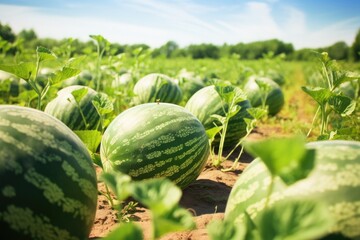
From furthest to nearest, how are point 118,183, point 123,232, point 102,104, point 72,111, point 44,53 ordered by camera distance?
1. point 72,111
2. point 102,104
3. point 44,53
4. point 118,183
5. point 123,232

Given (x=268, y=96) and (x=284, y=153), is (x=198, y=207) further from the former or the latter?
(x=268, y=96)

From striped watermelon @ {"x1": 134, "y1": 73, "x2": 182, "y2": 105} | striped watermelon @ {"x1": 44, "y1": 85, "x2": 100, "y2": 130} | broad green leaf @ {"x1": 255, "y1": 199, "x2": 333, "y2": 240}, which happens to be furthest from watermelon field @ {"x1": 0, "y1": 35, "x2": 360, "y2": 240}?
striped watermelon @ {"x1": 134, "y1": 73, "x2": 182, "y2": 105}

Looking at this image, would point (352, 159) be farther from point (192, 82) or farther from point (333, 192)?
point (192, 82)

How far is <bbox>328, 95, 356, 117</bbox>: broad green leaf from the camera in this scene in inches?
97.3

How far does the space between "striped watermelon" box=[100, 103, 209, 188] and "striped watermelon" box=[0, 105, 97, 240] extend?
0.89m

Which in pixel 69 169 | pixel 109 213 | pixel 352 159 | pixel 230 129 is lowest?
pixel 109 213

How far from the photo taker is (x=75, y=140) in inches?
63.9

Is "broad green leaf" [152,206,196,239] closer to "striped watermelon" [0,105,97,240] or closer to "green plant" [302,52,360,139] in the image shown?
"striped watermelon" [0,105,97,240]

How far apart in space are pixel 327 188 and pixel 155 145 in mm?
1448

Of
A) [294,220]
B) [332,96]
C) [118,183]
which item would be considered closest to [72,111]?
[332,96]

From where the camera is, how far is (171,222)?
2.91 ft

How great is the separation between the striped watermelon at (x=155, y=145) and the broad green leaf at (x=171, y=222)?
154 cm

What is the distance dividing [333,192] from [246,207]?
36cm

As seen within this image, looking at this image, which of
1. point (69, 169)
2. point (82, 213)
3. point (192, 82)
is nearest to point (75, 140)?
point (69, 169)
